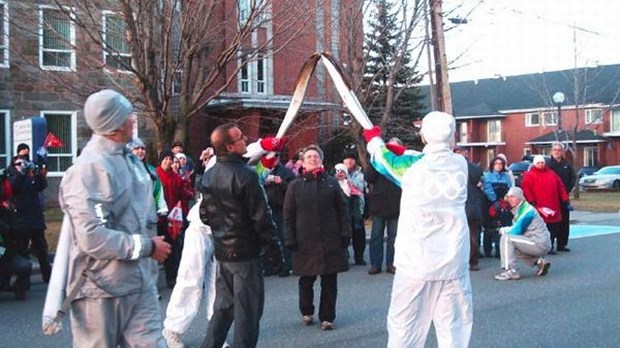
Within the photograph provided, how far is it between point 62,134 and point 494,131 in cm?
4925

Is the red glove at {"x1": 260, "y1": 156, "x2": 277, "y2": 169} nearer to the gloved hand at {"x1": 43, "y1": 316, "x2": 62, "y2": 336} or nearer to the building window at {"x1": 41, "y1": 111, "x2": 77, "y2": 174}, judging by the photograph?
the gloved hand at {"x1": 43, "y1": 316, "x2": 62, "y2": 336}

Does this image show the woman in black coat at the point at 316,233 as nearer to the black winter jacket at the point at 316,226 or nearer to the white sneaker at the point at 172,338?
the black winter jacket at the point at 316,226

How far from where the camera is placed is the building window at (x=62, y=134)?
2475 centimetres

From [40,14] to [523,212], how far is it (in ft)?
35.1

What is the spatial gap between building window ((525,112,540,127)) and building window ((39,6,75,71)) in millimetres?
51438

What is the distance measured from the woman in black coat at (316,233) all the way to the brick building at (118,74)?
321 inches

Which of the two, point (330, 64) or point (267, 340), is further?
point (267, 340)

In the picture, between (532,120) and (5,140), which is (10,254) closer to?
(5,140)

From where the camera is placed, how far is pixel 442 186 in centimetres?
541

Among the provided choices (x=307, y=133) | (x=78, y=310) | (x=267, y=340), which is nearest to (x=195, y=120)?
(x=307, y=133)

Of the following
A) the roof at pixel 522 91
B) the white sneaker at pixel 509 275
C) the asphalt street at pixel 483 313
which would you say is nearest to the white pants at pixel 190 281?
the asphalt street at pixel 483 313

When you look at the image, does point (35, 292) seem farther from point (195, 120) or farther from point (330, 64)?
point (195, 120)

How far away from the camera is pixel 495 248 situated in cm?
1491

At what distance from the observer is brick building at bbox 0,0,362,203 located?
16641 millimetres
